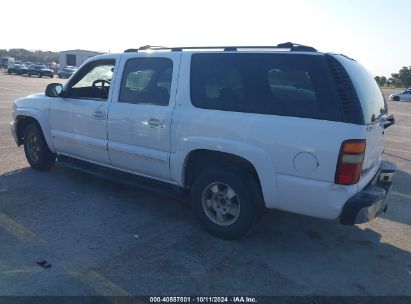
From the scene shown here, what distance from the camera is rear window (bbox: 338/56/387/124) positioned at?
3.44 m

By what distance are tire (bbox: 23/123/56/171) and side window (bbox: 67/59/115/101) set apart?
108 cm

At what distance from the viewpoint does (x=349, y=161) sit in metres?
3.27

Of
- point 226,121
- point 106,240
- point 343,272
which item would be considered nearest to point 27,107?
point 106,240

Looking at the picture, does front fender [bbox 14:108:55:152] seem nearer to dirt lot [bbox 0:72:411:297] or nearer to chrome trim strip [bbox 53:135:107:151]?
chrome trim strip [bbox 53:135:107:151]

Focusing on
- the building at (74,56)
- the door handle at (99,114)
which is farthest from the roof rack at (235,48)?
the building at (74,56)

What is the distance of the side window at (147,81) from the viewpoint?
434 centimetres

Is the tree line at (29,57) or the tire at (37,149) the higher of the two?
the tree line at (29,57)

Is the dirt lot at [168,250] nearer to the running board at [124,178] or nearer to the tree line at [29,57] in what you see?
the running board at [124,178]

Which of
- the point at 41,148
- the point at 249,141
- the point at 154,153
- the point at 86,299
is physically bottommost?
the point at 86,299

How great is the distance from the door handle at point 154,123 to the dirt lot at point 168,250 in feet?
3.69

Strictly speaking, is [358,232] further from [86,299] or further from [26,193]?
[26,193]

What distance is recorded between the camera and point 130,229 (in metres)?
4.23

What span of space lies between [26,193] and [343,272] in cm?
405

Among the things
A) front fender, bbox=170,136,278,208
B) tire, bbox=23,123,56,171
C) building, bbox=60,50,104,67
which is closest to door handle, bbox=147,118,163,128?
front fender, bbox=170,136,278,208
